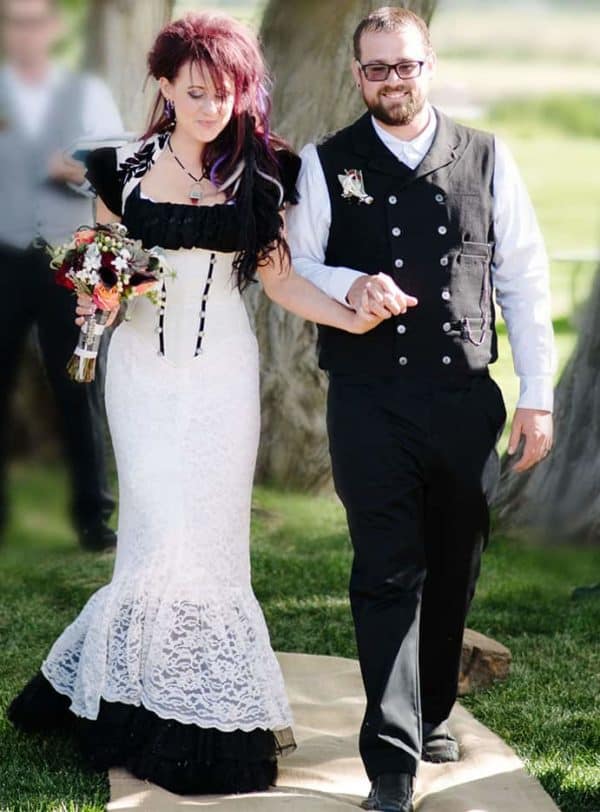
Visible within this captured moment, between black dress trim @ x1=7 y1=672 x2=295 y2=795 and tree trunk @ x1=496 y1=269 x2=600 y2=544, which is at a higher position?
tree trunk @ x1=496 y1=269 x2=600 y2=544

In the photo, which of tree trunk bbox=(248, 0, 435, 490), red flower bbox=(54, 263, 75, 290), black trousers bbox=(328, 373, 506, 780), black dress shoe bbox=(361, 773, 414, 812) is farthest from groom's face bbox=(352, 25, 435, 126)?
tree trunk bbox=(248, 0, 435, 490)

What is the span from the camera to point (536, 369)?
150 inches

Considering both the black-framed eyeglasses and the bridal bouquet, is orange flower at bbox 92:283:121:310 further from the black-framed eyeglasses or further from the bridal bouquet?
the black-framed eyeglasses

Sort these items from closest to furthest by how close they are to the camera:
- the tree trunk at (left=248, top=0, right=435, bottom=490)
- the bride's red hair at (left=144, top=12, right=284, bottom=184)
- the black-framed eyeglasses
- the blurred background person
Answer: the black-framed eyeglasses, the bride's red hair at (left=144, top=12, right=284, bottom=184), the blurred background person, the tree trunk at (left=248, top=0, right=435, bottom=490)

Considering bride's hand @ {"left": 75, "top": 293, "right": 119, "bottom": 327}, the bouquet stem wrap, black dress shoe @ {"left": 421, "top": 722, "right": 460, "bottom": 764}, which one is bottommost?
black dress shoe @ {"left": 421, "top": 722, "right": 460, "bottom": 764}

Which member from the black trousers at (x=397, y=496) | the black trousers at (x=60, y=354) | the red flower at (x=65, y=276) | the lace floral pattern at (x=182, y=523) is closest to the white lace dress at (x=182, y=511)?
the lace floral pattern at (x=182, y=523)

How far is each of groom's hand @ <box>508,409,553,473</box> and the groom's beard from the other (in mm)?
807

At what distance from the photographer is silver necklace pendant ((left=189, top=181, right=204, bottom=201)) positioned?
387 cm

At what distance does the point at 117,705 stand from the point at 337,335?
1.14m

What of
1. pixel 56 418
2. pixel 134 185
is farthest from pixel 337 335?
pixel 56 418

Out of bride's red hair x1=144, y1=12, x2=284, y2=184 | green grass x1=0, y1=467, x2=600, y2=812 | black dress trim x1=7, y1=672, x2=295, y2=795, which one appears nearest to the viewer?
bride's red hair x1=144, y1=12, x2=284, y2=184

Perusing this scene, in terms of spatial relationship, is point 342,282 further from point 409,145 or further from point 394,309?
point 409,145

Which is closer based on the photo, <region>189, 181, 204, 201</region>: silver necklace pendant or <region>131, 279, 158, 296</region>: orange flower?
<region>131, 279, 158, 296</region>: orange flower

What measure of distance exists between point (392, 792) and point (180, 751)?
22.3 inches
